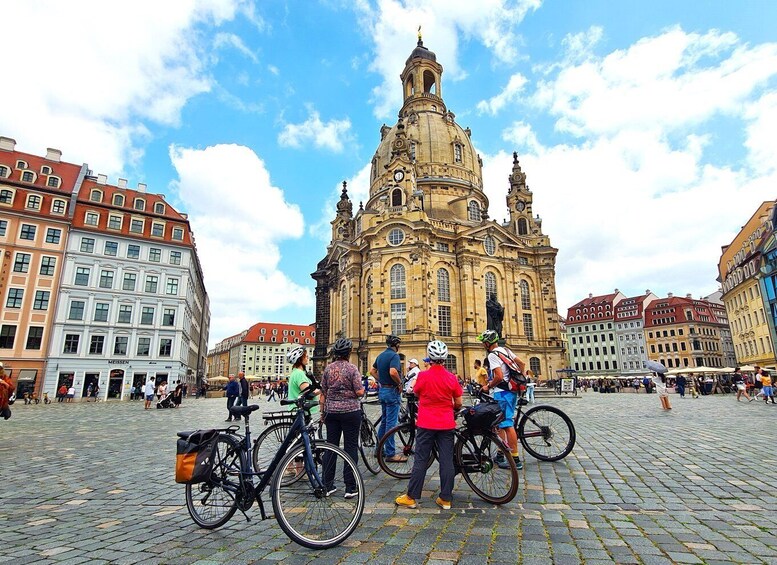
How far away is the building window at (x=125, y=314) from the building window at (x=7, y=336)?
754cm

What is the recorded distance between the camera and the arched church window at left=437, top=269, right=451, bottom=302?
49.0m

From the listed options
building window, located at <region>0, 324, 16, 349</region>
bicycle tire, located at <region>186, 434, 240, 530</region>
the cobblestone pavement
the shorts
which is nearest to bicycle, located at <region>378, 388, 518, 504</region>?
the cobblestone pavement

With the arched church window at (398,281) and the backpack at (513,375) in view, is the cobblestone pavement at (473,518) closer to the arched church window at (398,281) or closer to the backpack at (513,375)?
the backpack at (513,375)

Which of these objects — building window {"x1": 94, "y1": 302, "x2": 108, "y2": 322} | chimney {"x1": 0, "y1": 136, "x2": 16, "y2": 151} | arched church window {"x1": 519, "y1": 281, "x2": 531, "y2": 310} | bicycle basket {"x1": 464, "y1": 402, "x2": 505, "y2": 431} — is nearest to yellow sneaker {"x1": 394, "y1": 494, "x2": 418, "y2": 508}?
bicycle basket {"x1": 464, "y1": 402, "x2": 505, "y2": 431}

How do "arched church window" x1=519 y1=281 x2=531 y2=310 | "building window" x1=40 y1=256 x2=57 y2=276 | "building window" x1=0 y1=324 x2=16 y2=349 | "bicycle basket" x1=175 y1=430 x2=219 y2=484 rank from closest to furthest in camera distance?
"bicycle basket" x1=175 y1=430 x2=219 y2=484 → "building window" x1=0 y1=324 x2=16 y2=349 → "building window" x1=40 y1=256 x2=57 y2=276 → "arched church window" x1=519 y1=281 x2=531 y2=310

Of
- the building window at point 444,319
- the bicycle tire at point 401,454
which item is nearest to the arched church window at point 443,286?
the building window at point 444,319

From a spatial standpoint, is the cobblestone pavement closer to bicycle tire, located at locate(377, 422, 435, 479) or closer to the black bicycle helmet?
bicycle tire, located at locate(377, 422, 435, 479)

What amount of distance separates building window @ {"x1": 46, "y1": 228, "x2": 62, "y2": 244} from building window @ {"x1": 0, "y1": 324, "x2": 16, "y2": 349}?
26.3ft

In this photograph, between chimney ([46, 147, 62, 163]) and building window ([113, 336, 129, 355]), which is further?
chimney ([46, 147, 62, 163])

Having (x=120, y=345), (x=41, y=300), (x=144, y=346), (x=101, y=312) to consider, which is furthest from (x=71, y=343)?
(x=144, y=346)

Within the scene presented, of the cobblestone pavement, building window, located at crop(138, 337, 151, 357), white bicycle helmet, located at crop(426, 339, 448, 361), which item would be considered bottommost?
the cobblestone pavement

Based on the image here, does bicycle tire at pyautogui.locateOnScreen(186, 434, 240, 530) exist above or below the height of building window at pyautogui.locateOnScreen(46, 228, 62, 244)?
below

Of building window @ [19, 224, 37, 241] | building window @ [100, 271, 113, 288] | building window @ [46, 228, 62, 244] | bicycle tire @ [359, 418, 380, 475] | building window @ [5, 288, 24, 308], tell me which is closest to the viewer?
bicycle tire @ [359, 418, 380, 475]

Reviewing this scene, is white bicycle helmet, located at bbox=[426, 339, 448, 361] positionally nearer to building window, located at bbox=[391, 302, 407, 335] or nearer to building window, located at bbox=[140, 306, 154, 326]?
building window, located at bbox=[391, 302, 407, 335]
